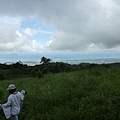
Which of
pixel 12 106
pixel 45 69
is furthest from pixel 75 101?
pixel 45 69

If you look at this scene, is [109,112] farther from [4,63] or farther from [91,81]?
[4,63]

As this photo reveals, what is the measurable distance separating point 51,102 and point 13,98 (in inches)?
75.0

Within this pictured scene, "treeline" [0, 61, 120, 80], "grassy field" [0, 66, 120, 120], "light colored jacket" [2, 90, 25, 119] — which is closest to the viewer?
"light colored jacket" [2, 90, 25, 119]

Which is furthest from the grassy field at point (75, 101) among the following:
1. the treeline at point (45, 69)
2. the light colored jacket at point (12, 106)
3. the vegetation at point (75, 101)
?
the treeline at point (45, 69)

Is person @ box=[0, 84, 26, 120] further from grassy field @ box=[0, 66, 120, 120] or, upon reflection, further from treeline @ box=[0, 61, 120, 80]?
treeline @ box=[0, 61, 120, 80]

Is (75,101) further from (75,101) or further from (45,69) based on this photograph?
(45,69)

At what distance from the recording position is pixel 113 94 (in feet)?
25.4

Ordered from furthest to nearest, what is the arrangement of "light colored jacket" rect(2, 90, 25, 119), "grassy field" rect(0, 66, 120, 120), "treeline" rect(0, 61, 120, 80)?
1. "treeline" rect(0, 61, 120, 80)
2. "grassy field" rect(0, 66, 120, 120)
3. "light colored jacket" rect(2, 90, 25, 119)

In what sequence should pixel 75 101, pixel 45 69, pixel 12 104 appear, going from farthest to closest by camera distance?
1. pixel 45 69
2. pixel 75 101
3. pixel 12 104

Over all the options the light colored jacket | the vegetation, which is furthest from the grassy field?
the light colored jacket

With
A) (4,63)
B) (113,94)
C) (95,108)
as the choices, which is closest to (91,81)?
(113,94)

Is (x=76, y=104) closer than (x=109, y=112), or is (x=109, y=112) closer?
(x=109, y=112)

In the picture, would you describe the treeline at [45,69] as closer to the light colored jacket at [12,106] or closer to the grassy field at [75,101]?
the grassy field at [75,101]

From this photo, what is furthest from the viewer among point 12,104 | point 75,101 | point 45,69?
point 45,69
